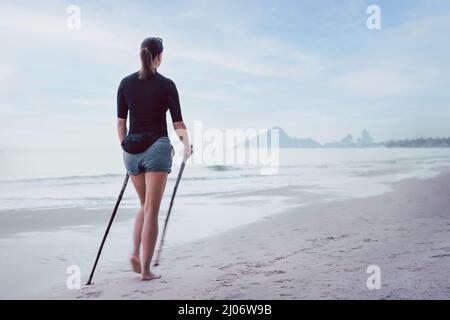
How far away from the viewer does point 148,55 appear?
327cm

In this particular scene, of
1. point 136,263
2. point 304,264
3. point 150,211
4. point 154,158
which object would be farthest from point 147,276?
point 304,264

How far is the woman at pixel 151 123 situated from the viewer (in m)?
3.25

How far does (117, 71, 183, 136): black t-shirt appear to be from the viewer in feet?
10.7

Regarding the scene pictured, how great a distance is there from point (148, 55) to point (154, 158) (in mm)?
769

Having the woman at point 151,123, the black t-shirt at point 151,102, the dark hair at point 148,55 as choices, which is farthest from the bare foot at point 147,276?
the dark hair at point 148,55

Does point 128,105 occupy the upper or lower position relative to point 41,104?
lower

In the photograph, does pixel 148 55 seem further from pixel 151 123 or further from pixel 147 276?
pixel 147 276

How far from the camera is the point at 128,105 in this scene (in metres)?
3.33

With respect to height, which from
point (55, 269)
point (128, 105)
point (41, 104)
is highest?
point (41, 104)

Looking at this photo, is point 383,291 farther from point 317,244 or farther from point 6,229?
point 6,229
